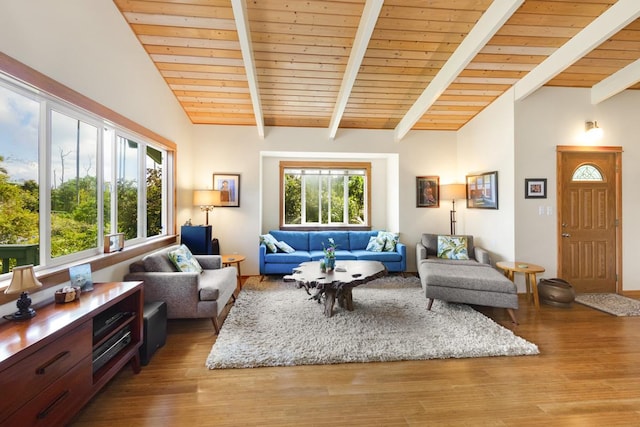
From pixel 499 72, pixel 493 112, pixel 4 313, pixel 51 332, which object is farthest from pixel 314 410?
pixel 493 112

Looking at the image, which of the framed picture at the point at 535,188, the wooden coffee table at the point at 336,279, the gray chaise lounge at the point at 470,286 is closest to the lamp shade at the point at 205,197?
the wooden coffee table at the point at 336,279

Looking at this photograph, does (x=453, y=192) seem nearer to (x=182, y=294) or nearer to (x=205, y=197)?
(x=205, y=197)

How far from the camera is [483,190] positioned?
4547mm

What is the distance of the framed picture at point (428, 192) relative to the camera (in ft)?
17.4

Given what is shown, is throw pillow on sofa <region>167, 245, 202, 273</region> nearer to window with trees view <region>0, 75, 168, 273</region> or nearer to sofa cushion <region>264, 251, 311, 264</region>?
window with trees view <region>0, 75, 168, 273</region>

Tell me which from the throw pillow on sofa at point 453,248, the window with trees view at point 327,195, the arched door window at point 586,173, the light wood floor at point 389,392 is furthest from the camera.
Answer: the window with trees view at point 327,195

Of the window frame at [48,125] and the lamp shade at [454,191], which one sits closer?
the window frame at [48,125]

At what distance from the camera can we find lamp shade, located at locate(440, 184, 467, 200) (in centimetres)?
485

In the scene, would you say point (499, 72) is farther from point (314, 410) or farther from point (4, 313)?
point (4, 313)

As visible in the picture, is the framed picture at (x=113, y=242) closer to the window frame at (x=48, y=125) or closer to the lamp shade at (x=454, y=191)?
the window frame at (x=48, y=125)

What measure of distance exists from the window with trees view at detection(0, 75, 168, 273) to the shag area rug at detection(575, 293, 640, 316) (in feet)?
18.2

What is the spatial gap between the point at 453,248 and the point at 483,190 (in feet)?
3.39

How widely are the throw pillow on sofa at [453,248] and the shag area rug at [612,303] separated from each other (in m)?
1.43

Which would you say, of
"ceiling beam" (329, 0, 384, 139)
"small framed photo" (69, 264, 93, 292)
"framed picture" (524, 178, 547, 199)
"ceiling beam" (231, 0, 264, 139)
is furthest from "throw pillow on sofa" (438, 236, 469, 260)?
"small framed photo" (69, 264, 93, 292)
